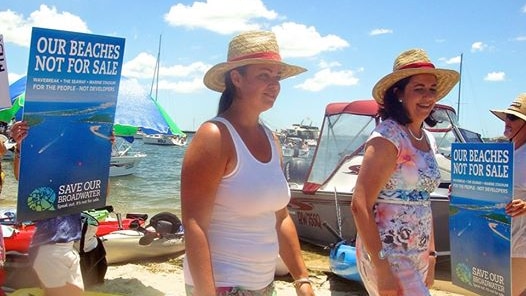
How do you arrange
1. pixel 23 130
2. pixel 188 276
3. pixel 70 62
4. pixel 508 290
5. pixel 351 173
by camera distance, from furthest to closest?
pixel 351 173, pixel 70 62, pixel 23 130, pixel 508 290, pixel 188 276

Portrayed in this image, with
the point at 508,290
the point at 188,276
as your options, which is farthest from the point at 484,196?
the point at 188,276

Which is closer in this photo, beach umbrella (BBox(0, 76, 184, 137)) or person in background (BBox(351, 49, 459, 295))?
person in background (BBox(351, 49, 459, 295))

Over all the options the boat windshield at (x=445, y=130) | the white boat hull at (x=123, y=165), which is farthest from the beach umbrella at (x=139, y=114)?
the white boat hull at (x=123, y=165)

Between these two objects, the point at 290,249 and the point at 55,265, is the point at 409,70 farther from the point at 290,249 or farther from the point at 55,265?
the point at 55,265

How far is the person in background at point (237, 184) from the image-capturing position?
204 centimetres

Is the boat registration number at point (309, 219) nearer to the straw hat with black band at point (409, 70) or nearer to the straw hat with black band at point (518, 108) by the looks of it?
the straw hat with black band at point (518, 108)

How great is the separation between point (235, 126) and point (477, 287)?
6.29ft

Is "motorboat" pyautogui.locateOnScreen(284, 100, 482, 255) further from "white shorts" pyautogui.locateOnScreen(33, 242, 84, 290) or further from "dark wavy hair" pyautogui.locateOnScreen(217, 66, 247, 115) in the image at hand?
"dark wavy hair" pyautogui.locateOnScreen(217, 66, 247, 115)

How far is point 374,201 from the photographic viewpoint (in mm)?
2594

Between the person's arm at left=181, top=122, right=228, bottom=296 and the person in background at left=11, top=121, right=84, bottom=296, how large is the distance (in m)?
2.00

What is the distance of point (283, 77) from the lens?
2572 millimetres

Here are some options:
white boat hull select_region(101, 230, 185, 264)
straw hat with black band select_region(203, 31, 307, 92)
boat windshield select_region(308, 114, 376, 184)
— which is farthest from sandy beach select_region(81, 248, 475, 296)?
straw hat with black band select_region(203, 31, 307, 92)

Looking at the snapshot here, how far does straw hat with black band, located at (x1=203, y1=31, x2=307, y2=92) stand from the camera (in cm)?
223

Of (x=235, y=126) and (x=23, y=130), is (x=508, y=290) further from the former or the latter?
(x=23, y=130)
